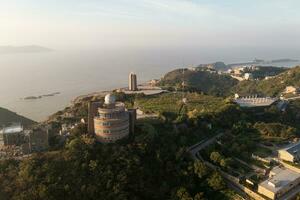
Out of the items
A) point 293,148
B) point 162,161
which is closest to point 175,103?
point 162,161

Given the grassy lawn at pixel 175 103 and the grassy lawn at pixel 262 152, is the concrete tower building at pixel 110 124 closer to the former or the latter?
the grassy lawn at pixel 175 103

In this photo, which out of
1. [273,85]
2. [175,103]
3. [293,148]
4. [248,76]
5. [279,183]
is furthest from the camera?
[248,76]

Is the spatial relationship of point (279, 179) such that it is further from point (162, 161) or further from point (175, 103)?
point (175, 103)

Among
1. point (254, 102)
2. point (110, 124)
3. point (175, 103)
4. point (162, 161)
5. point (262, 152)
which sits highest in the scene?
point (110, 124)

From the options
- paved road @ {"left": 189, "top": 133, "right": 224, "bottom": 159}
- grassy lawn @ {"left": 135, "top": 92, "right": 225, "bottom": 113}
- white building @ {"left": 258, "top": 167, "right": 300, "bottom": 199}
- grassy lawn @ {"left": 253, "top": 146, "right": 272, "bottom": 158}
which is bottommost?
white building @ {"left": 258, "top": 167, "right": 300, "bottom": 199}

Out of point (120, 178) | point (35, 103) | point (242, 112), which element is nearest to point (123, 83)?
point (35, 103)

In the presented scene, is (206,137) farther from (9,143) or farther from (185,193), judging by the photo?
(9,143)

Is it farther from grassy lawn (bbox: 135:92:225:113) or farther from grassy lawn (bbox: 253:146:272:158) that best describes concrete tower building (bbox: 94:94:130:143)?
grassy lawn (bbox: 253:146:272:158)

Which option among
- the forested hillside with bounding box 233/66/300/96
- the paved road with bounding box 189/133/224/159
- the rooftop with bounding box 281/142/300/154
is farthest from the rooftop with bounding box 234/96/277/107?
the forested hillside with bounding box 233/66/300/96
